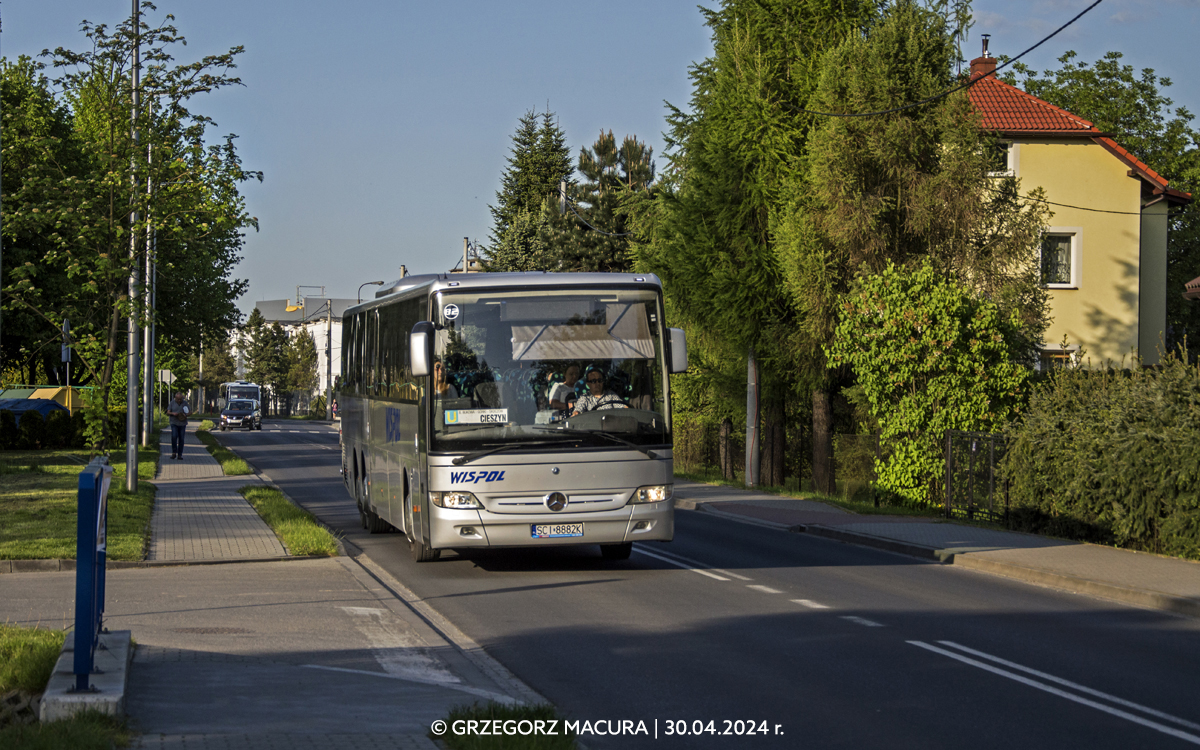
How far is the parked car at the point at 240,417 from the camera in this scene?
2835 inches

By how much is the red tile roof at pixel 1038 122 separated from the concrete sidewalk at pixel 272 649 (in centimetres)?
2925

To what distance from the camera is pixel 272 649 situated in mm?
8836

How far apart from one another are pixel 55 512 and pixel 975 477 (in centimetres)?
1377

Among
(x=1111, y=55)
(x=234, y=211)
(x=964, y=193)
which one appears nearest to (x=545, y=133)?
(x=1111, y=55)

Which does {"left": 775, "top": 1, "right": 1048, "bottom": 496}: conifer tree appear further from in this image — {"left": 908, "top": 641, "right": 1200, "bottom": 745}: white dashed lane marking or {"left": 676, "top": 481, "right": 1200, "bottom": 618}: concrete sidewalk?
{"left": 908, "top": 641, "right": 1200, "bottom": 745}: white dashed lane marking

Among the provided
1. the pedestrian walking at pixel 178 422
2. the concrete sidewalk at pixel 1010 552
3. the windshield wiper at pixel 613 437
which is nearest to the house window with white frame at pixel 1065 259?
the concrete sidewalk at pixel 1010 552

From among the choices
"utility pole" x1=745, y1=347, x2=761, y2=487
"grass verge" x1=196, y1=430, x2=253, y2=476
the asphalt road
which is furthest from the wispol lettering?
"grass verge" x1=196, y1=430, x2=253, y2=476

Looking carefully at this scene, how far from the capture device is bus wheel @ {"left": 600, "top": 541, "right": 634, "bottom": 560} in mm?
14664

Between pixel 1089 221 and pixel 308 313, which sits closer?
pixel 1089 221

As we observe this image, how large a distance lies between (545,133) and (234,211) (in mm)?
40046

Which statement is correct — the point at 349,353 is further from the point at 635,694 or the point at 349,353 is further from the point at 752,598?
the point at 635,694

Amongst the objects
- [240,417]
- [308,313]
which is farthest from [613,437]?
[308,313]

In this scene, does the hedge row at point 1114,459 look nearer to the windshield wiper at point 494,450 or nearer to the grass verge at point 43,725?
the windshield wiper at point 494,450

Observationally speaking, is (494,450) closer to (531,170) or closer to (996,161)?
(996,161)
